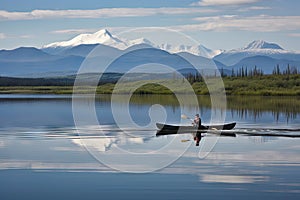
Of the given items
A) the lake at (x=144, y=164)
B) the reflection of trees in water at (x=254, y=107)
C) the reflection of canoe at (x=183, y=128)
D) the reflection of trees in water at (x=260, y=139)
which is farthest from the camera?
the reflection of trees in water at (x=254, y=107)

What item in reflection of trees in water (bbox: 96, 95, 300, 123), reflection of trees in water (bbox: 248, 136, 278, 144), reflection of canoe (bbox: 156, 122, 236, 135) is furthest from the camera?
reflection of trees in water (bbox: 96, 95, 300, 123)

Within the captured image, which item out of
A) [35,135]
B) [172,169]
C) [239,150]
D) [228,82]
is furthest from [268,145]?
[228,82]

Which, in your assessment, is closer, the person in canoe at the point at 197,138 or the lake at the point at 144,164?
the lake at the point at 144,164

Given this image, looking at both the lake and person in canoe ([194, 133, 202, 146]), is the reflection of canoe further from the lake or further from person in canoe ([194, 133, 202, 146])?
person in canoe ([194, 133, 202, 146])

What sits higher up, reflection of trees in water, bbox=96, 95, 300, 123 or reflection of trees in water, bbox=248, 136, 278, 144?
reflection of trees in water, bbox=96, 95, 300, 123

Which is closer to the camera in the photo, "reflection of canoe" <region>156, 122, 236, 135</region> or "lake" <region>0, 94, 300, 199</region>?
"lake" <region>0, 94, 300, 199</region>

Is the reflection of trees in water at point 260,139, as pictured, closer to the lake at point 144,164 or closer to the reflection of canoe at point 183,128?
the lake at point 144,164

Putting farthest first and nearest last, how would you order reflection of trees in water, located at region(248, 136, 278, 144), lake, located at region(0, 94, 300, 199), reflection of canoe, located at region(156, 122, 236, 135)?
reflection of canoe, located at region(156, 122, 236, 135), reflection of trees in water, located at region(248, 136, 278, 144), lake, located at region(0, 94, 300, 199)

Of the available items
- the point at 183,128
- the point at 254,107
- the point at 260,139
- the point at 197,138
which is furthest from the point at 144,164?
the point at 254,107

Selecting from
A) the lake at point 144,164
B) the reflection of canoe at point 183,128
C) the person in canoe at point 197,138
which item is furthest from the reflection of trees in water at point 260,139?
the person in canoe at point 197,138

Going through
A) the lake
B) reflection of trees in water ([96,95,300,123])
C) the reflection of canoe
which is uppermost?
reflection of trees in water ([96,95,300,123])

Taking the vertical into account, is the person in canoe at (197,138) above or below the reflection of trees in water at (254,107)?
below

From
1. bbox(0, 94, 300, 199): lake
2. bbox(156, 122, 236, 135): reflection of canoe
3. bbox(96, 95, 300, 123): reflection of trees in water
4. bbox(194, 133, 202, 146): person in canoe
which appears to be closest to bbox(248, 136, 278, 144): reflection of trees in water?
bbox(0, 94, 300, 199): lake

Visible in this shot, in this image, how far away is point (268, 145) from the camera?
97.1 ft
